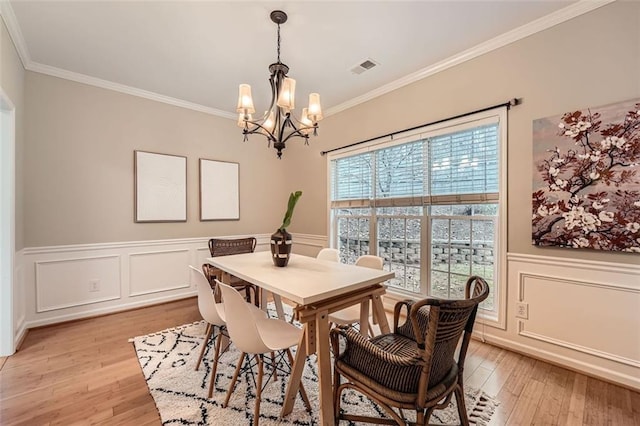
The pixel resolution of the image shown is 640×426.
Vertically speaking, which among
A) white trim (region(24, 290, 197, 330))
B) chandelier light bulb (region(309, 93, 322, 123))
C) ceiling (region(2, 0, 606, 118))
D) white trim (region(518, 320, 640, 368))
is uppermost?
ceiling (region(2, 0, 606, 118))

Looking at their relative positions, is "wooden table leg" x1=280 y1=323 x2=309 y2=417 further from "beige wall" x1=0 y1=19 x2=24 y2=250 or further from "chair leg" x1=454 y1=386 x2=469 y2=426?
"beige wall" x1=0 y1=19 x2=24 y2=250

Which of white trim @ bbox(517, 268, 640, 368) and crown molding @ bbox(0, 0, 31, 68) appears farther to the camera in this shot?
crown molding @ bbox(0, 0, 31, 68)

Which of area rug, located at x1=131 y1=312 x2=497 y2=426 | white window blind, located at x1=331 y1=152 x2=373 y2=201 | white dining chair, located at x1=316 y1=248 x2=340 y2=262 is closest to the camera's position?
area rug, located at x1=131 y1=312 x2=497 y2=426

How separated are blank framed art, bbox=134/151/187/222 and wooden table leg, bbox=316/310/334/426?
Answer: 310 cm

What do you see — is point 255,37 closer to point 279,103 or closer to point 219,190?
point 279,103

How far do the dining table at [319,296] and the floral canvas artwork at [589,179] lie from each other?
1465mm

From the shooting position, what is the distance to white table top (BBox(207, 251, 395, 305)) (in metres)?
1.53

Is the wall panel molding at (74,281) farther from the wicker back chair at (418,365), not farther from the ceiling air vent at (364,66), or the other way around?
the ceiling air vent at (364,66)

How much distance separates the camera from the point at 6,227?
2.36 meters

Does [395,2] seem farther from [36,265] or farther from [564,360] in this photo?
[36,265]

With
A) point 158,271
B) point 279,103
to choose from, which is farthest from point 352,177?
point 158,271

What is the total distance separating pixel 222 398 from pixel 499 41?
3.63 meters

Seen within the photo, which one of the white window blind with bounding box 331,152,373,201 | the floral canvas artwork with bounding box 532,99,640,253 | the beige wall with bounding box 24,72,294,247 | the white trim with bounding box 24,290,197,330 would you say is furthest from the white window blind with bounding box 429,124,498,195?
the white trim with bounding box 24,290,197,330

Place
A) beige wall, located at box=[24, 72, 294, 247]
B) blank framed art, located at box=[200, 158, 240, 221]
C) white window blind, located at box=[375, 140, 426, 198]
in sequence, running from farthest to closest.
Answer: blank framed art, located at box=[200, 158, 240, 221] < white window blind, located at box=[375, 140, 426, 198] < beige wall, located at box=[24, 72, 294, 247]
